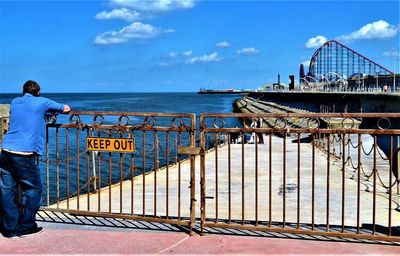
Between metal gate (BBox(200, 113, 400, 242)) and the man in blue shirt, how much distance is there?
1744 millimetres

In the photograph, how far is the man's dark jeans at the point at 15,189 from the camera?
5285 millimetres

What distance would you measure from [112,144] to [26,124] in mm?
1002

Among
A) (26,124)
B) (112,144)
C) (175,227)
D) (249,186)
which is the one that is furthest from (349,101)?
(26,124)

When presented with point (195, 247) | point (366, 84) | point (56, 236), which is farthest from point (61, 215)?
point (366, 84)

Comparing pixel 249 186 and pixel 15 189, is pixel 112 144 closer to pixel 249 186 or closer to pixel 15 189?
pixel 15 189

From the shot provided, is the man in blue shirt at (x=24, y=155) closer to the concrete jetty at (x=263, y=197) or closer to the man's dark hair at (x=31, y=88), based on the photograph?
the man's dark hair at (x=31, y=88)

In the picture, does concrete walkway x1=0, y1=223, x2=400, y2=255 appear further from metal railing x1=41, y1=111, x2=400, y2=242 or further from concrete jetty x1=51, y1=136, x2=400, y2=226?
Answer: concrete jetty x1=51, y1=136, x2=400, y2=226

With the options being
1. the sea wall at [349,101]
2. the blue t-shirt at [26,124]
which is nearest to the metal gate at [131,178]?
the blue t-shirt at [26,124]

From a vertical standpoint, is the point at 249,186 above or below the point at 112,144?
below

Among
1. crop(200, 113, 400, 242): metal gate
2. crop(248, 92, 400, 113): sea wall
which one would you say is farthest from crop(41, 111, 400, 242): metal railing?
crop(248, 92, 400, 113): sea wall

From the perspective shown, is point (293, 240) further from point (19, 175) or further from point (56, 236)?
point (19, 175)

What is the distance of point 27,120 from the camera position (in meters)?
5.26

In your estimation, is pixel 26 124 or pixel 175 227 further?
pixel 175 227

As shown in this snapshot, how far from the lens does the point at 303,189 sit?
9.48 m
